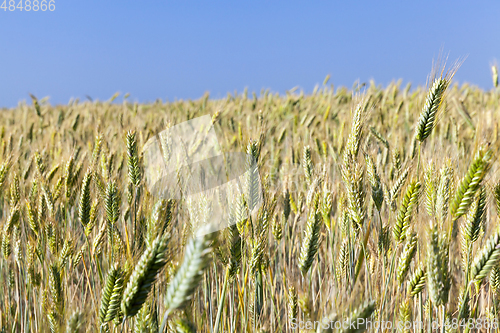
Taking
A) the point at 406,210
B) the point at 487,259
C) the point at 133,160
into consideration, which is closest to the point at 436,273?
the point at 487,259

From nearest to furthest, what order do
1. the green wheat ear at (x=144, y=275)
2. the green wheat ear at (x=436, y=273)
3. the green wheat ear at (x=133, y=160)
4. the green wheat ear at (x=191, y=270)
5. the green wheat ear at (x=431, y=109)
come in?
the green wheat ear at (x=191, y=270) → the green wheat ear at (x=144, y=275) → the green wheat ear at (x=436, y=273) → the green wheat ear at (x=431, y=109) → the green wheat ear at (x=133, y=160)

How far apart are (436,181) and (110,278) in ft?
3.25

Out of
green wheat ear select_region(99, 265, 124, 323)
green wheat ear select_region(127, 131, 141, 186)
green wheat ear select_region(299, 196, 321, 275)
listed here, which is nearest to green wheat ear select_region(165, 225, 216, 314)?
green wheat ear select_region(99, 265, 124, 323)

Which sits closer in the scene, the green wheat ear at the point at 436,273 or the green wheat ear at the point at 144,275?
the green wheat ear at the point at 144,275

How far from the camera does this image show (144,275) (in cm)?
71

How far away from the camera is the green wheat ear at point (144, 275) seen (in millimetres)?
708

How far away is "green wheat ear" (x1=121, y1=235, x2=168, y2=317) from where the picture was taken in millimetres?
708

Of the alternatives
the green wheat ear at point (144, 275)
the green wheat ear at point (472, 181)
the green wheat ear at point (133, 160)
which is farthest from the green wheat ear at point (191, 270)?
the green wheat ear at point (133, 160)

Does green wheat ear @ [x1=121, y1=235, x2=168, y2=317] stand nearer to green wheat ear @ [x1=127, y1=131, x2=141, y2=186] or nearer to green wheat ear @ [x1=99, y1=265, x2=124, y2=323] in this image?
green wheat ear @ [x1=99, y1=265, x2=124, y2=323]

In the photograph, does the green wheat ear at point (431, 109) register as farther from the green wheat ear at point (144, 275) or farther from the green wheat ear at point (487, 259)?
the green wheat ear at point (144, 275)

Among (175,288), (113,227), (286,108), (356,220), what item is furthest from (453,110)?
(175,288)

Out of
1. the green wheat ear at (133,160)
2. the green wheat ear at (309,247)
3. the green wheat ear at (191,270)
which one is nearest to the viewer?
the green wheat ear at (191,270)

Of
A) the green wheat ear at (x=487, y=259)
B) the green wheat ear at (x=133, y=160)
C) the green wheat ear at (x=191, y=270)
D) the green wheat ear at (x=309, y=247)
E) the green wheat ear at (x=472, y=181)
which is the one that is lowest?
the green wheat ear at (x=191, y=270)

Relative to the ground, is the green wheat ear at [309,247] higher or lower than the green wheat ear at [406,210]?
lower
